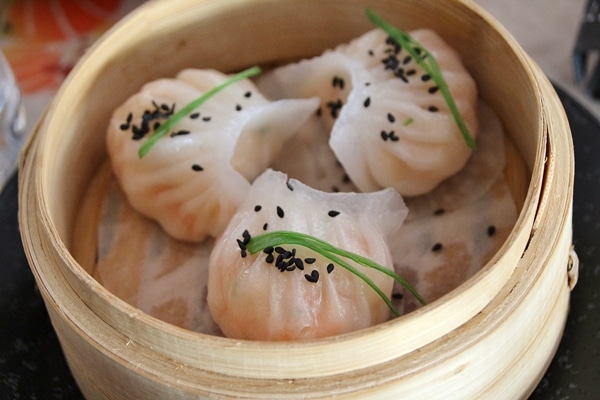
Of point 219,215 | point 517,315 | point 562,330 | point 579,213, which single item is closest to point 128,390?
point 219,215

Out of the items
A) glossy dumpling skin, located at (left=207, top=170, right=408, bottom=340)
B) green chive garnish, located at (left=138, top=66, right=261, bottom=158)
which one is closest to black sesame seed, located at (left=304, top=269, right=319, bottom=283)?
glossy dumpling skin, located at (left=207, top=170, right=408, bottom=340)

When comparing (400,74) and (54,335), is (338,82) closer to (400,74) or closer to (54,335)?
(400,74)

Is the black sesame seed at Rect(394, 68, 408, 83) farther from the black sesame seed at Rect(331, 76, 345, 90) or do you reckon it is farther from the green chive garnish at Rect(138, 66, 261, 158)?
the green chive garnish at Rect(138, 66, 261, 158)

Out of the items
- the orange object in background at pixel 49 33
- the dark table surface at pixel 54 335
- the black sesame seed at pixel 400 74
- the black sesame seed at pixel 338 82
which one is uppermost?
the black sesame seed at pixel 400 74

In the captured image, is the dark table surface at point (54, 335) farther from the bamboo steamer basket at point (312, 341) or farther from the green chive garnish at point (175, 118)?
the green chive garnish at point (175, 118)

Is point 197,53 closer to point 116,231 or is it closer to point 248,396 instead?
point 116,231

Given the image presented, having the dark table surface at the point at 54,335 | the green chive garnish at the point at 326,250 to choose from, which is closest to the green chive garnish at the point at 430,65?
the dark table surface at the point at 54,335
